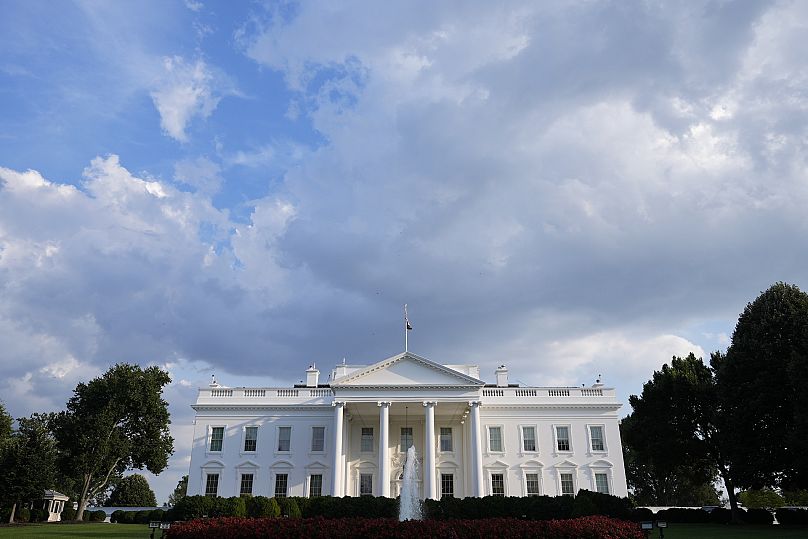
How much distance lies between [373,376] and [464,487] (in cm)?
1004

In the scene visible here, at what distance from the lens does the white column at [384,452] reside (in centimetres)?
3841

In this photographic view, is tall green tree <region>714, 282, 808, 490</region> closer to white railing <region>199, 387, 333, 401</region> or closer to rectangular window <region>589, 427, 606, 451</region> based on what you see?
rectangular window <region>589, 427, 606, 451</region>

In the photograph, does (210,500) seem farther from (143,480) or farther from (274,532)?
(143,480)

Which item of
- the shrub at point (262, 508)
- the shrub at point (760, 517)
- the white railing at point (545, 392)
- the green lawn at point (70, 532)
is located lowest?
the green lawn at point (70, 532)

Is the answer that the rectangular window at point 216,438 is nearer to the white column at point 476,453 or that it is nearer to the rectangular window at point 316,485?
the rectangular window at point 316,485

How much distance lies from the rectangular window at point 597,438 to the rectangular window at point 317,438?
18788 mm

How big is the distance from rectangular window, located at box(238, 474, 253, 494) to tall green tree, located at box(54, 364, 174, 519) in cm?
1249

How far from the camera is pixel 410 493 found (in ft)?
126

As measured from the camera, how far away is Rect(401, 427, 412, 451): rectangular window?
43031mm

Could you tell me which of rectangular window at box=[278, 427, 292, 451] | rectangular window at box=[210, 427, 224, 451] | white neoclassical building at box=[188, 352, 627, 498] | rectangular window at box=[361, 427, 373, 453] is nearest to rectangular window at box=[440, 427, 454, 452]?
white neoclassical building at box=[188, 352, 627, 498]

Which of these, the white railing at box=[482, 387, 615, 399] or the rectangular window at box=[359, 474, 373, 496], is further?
the white railing at box=[482, 387, 615, 399]

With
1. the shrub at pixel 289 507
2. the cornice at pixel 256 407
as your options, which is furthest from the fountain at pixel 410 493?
the cornice at pixel 256 407

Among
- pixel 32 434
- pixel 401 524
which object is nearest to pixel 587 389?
pixel 401 524

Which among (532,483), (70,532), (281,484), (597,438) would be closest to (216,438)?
(281,484)
